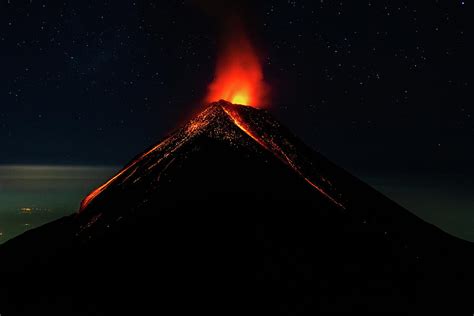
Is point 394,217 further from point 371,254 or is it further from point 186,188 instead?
point 186,188

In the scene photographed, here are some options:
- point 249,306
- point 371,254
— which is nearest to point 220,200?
point 249,306

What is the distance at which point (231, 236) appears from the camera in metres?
19.9

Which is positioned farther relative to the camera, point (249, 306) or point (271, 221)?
point (271, 221)

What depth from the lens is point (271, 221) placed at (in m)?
21.2

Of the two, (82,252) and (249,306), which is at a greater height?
(82,252)

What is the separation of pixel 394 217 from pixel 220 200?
14.0 meters

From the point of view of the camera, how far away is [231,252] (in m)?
19.1

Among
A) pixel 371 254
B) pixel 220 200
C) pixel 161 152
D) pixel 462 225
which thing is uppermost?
pixel 462 225

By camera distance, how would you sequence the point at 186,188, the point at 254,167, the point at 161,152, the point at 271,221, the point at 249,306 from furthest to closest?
the point at 161,152
the point at 254,167
the point at 186,188
the point at 271,221
the point at 249,306

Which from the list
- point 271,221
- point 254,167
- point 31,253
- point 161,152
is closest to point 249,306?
point 271,221

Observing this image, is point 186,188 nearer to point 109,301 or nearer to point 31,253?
point 109,301

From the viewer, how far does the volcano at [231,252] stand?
57.3 ft

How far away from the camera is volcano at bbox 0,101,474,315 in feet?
57.3

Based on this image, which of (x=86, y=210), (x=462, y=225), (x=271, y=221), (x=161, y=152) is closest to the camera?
(x=271, y=221)
